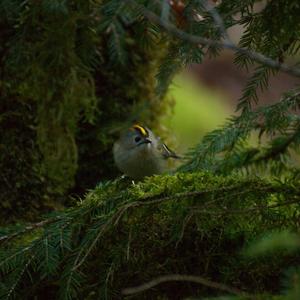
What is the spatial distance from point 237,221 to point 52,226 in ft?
2.75

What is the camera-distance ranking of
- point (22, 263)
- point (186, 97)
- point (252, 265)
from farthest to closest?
point (186, 97), point (22, 263), point (252, 265)

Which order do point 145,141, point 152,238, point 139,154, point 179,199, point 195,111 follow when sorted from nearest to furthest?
point 179,199 < point 152,238 < point 139,154 < point 145,141 < point 195,111

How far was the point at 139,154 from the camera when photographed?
448 cm

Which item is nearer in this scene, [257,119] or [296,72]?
[296,72]

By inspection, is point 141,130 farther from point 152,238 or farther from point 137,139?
point 152,238

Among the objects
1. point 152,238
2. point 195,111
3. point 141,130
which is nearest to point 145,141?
point 141,130

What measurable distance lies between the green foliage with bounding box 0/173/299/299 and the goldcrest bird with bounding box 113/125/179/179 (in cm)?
110

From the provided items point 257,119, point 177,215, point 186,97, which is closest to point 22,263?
point 177,215

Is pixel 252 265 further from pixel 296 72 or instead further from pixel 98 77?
pixel 98 77

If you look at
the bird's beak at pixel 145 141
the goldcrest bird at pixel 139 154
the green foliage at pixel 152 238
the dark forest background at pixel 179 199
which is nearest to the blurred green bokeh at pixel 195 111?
the goldcrest bird at pixel 139 154

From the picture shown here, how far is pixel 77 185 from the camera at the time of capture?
18.6ft

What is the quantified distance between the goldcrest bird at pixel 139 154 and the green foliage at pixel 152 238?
1.10 metres

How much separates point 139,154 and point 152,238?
136 cm

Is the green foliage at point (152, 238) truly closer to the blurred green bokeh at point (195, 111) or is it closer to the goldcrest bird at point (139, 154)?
the goldcrest bird at point (139, 154)
